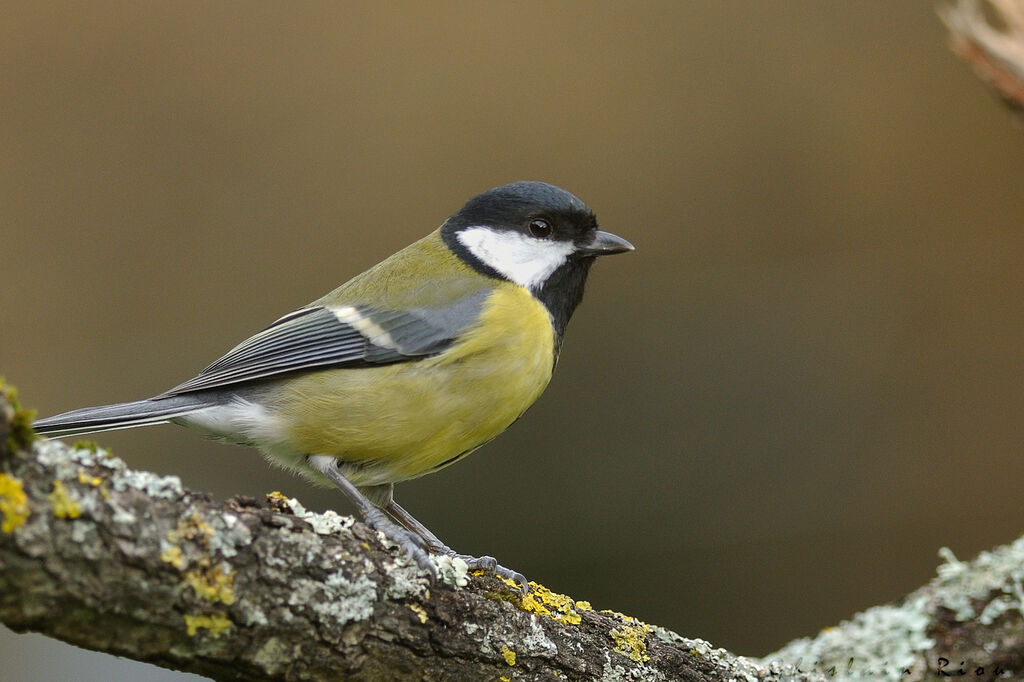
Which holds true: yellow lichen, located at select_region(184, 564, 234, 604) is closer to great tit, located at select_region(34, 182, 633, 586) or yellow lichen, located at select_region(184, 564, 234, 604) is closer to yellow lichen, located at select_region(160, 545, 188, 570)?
yellow lichen, located at select_region(160, 545, 188, 570)

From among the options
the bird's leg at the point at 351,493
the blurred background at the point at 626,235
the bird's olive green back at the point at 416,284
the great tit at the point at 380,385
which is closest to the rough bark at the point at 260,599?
the bird's leg at the point at 351,493

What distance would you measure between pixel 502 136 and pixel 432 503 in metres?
1.53

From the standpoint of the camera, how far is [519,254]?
96.3 inches

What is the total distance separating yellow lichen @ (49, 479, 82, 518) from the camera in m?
1.08

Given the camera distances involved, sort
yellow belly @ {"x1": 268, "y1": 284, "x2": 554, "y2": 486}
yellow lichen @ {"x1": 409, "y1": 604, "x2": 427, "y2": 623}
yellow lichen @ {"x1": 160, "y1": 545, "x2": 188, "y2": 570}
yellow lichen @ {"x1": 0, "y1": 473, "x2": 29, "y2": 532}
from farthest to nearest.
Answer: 1. yellow belly @ {"x1": 268, "y1": 284, "x2": 554, "y2": 486}
2. yellow lichen @ {"x1": 409, "y1": 604, "x2": 427, "y2": 623}
3. yellow lichen @ {"x1": 160, "y1": 545, "x2": 188, "y2": 570}
4. yellow lichen @ {"x1": 0, "y1": 473, "x2": 29, "y2": 532}

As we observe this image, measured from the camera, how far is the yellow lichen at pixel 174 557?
116cm

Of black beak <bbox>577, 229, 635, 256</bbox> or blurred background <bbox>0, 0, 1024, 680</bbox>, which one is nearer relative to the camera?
black beak <bbox>577, 229, 635, 256</bbox>

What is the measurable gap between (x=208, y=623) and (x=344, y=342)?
1.05m

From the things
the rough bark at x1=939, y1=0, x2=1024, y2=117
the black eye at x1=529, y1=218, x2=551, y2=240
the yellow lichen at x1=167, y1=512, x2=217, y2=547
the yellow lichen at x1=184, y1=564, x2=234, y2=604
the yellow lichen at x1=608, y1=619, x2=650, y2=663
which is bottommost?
the yellow lichen at x1=184, y1=564, x2=234, y2=604

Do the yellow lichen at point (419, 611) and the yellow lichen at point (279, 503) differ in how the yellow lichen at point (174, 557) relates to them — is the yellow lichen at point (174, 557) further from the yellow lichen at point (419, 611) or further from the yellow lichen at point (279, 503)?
the yellow lichen at point (419, 611)

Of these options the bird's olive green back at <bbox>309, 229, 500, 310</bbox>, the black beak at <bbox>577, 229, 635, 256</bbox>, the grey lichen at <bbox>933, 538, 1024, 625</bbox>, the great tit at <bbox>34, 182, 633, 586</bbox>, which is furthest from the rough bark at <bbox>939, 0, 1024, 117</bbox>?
the bird's olive green back at <bbox>309, 229, 500, 310</bbox>

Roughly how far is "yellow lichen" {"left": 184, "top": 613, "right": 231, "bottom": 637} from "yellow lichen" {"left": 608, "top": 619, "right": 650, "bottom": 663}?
751 mm

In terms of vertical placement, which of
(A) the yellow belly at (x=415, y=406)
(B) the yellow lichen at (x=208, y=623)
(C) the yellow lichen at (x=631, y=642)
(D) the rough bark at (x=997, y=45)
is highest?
(D) the rough bark at (x=997, y=45)

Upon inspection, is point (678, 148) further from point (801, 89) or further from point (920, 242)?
point (920, 242)
